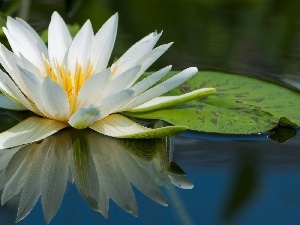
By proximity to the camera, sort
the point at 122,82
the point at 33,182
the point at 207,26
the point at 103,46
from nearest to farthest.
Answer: the point at 33,182
the point at 122,82
the point at 103,46
the point at 207,26

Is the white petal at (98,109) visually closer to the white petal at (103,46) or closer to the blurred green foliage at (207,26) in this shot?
the white petal at (103,46)

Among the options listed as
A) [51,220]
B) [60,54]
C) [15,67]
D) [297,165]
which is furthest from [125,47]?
[51,220]

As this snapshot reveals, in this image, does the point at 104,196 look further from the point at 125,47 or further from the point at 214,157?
the point at 125,47

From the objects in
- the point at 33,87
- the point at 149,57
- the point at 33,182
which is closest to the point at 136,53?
the point at 149,57

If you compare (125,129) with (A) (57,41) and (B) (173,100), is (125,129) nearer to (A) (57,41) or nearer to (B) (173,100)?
(B) (173,100)

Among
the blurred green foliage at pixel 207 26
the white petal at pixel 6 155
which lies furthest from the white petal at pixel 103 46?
the blurred green foliage at pixel 207 26

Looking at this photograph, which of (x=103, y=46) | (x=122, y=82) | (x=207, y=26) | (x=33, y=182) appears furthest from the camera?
(x=207, y=26)

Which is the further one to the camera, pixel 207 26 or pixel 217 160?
pixel 207 26
